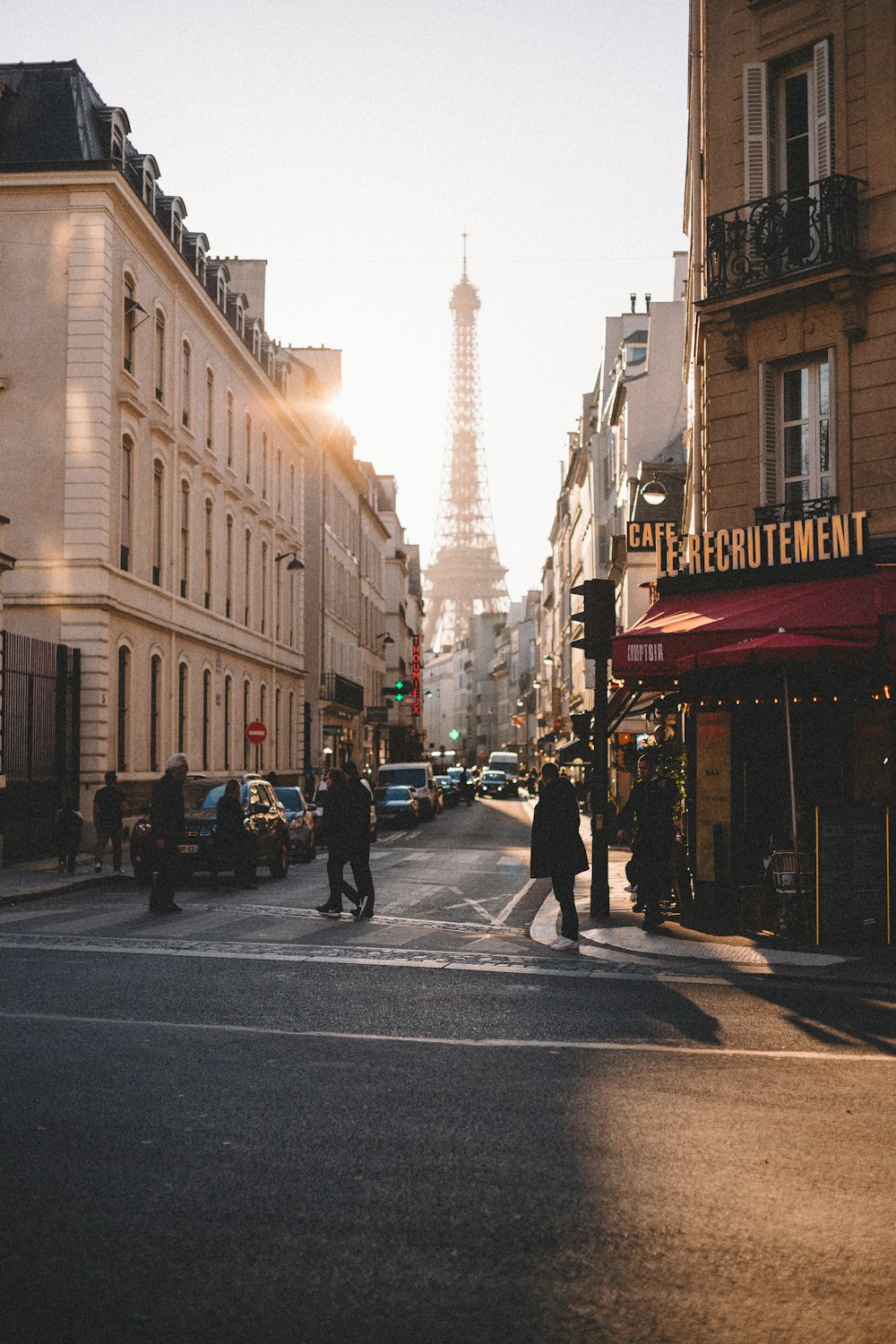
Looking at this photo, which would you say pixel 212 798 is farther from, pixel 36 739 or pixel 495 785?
pixel 495 785

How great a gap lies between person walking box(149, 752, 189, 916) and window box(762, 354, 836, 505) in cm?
793

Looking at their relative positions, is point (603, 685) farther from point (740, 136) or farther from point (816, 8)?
point (816, 8)

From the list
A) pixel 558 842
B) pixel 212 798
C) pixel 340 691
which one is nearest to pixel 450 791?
pixel 340 691

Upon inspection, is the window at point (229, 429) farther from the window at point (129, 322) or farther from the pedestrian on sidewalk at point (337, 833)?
the pedestrian on sidewalk at point (337, 833)

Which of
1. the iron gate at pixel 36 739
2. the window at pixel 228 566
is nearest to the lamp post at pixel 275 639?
the window at pixel 228 566

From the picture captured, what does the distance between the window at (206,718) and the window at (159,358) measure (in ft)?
25.8

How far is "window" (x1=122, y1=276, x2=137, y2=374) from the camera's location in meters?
30.7

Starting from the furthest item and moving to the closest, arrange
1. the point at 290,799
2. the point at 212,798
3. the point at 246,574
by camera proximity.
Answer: the point at 246,574 → the point at 290,799 → the point at 212,798

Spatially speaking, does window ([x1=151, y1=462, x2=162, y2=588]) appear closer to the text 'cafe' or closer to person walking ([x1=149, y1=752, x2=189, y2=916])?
person walking ([x1=149, y1=752, x2=189, y2=916])

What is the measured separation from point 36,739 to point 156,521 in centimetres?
865

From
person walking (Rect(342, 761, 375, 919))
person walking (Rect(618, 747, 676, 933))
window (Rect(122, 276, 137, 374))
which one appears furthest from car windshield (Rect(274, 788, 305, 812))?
person walking (Rect(618, 747, 676, 933))

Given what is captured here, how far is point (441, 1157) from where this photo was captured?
5824 mm

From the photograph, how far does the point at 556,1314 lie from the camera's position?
4180 mm

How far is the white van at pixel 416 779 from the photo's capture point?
48.4 m
